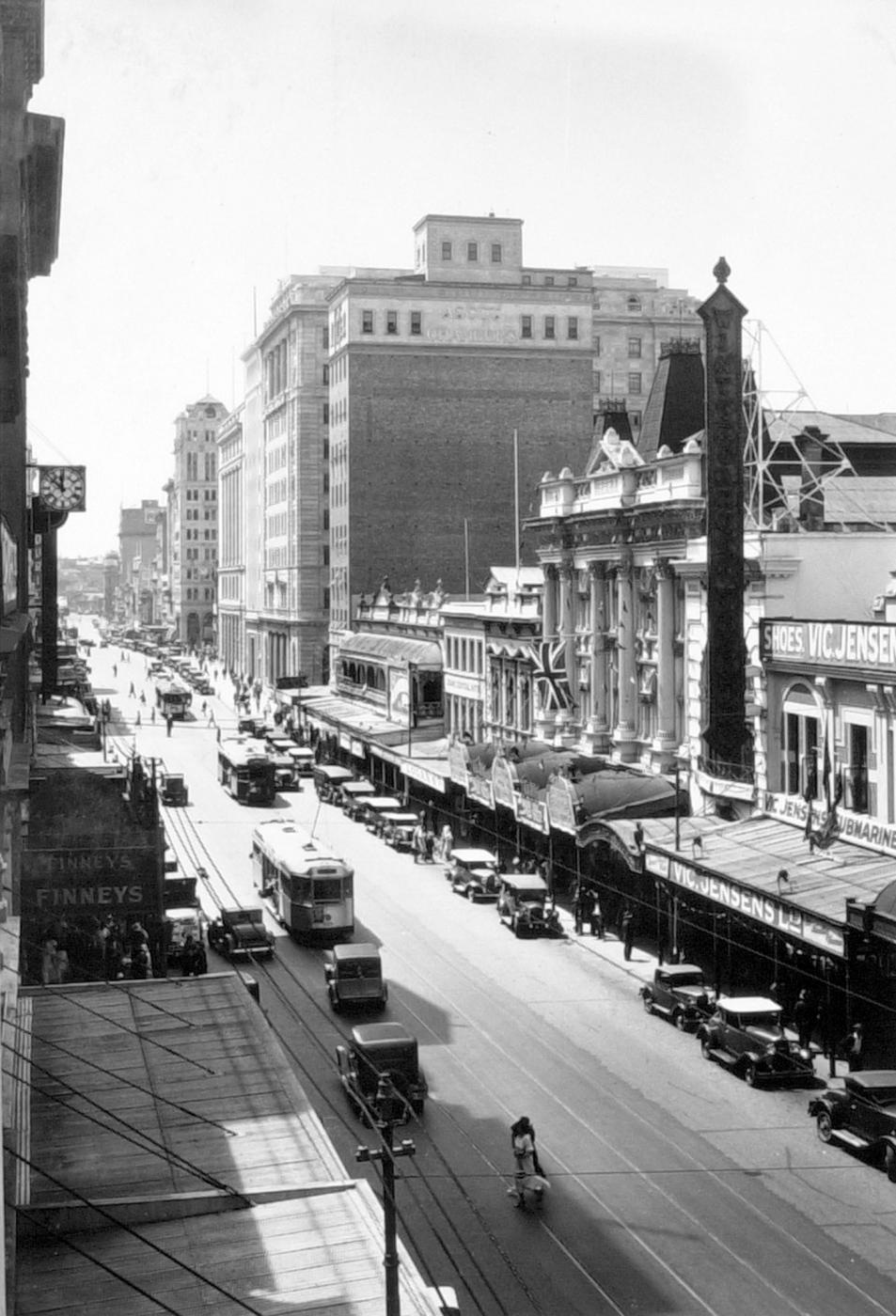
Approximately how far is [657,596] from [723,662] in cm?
753

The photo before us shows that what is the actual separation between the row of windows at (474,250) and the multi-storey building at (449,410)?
3733 mm

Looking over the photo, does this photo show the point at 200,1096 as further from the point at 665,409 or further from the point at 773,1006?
the point at 665,409

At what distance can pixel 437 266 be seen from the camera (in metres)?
113

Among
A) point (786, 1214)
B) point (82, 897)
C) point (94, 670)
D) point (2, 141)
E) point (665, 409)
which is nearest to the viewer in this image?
point (786, 1214)

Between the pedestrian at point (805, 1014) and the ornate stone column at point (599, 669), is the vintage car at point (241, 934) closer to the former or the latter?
the pedestrian at point (805, 1014)

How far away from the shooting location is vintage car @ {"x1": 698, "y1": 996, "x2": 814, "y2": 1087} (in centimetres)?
2947

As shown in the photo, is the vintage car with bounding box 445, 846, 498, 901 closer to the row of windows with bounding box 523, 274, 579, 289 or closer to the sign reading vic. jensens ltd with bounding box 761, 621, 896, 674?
the sign reading vic. jensens ltd with bounding box 761, 621, 896, 674

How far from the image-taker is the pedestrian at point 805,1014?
32.8 m

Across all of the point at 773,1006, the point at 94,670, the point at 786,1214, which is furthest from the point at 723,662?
the point at 94,670

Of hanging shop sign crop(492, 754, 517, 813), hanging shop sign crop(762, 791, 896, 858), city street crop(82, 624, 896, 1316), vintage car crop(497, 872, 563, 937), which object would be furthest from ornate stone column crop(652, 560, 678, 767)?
city street crop(82, 624, 896, 1316)

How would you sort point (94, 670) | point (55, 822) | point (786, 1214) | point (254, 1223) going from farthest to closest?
point (94, 670) < point (55, 822) < point (786, 1214) < point (254, 1223)

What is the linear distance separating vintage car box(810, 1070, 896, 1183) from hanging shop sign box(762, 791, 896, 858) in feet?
33.9

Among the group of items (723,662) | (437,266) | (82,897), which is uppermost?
(437,266)

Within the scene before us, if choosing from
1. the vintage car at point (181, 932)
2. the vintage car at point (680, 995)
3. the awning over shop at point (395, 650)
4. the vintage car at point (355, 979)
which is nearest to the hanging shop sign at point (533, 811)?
the vintage car at point (181, 932)
